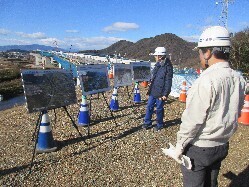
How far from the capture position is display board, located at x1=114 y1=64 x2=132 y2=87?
11.6 metres

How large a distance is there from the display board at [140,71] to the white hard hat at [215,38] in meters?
9.42

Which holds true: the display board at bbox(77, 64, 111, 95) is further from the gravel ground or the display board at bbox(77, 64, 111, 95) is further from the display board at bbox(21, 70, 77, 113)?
the gravel ground

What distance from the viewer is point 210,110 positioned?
9.52ft

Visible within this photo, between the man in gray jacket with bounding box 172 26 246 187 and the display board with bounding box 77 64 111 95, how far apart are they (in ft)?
17.2

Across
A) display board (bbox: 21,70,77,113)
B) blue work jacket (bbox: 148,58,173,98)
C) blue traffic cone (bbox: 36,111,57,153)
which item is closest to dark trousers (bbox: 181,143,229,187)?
display board (bbox: 21,70,77,113)

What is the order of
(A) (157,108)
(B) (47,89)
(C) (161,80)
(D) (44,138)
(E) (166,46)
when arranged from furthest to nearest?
(E) (166,46) → (A) (157,108) → (C) (161,80) → (D) (44,138) → (B) (47,89)

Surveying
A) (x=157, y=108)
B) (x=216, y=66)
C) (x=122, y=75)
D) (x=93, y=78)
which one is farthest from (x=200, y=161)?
(x=122, y=75)

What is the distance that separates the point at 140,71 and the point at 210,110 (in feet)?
33.6

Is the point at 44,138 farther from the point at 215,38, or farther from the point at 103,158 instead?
the point at 215,38

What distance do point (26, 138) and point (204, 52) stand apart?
Result: 5.90 m

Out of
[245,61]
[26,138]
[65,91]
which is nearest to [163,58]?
[65,91]

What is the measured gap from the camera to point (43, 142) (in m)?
6.75

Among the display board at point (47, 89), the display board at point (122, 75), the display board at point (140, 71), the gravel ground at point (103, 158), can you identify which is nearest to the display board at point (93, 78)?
the display board at point (47, 89)

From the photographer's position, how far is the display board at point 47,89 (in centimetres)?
617
